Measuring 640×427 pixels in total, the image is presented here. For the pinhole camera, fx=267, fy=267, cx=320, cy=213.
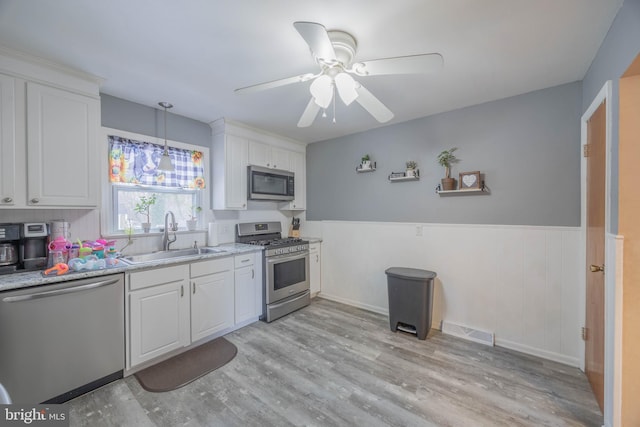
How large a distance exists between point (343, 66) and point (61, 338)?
8.74 ft

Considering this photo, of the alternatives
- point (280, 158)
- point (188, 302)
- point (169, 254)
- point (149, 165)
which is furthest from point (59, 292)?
point (280, 158)

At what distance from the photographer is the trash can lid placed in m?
2.83

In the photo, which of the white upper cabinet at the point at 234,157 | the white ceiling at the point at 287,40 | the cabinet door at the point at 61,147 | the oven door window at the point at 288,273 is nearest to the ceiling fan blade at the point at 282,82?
the white ceiling at the point at 287,40

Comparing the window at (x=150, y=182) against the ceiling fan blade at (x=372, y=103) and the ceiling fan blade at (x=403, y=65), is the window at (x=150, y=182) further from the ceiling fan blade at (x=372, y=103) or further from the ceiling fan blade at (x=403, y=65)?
the ceiling fan blade at (x=403, y=65)

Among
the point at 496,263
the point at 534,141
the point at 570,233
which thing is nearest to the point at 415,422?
the point at 496,263

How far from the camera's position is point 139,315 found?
2246 millimetres

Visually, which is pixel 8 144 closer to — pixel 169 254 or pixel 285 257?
pixel 169 254

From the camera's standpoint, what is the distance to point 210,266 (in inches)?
109

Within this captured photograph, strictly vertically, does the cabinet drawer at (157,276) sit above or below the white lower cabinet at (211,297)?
above

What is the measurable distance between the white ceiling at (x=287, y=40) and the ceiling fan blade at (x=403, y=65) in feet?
0.93

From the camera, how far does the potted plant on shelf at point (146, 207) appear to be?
2830 millimetres

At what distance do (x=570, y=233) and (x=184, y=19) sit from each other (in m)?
3.38

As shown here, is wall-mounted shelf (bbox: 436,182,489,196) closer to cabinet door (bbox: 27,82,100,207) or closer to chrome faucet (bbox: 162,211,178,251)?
chrome faucet (bbox: 162,211,178,251)

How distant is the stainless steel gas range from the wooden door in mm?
2851
